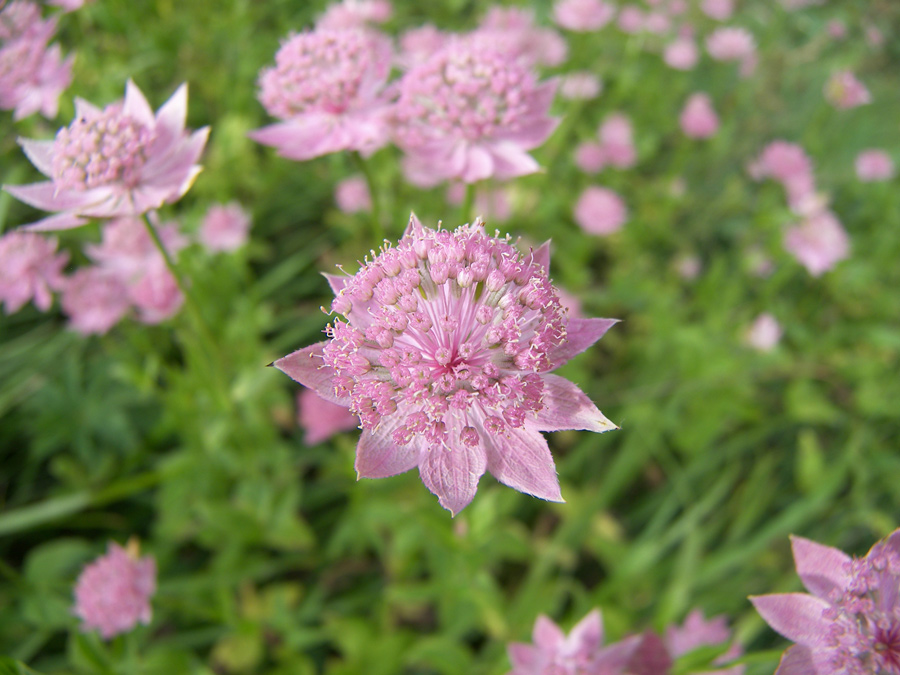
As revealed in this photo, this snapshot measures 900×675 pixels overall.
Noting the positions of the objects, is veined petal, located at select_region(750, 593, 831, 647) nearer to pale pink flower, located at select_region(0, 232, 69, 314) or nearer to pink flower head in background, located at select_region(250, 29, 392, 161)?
pink flower head in background, located at select_region(250, 29, 392, 161)

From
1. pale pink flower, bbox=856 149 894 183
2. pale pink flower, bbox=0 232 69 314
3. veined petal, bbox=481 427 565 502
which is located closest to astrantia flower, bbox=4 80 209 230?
pale pink flower, bbox=0 232 69 314

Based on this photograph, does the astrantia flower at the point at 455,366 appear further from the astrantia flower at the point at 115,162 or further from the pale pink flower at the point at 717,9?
the pale pink flower at the point at 717,9

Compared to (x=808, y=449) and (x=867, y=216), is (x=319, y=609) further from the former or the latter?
(x=867, y=216)

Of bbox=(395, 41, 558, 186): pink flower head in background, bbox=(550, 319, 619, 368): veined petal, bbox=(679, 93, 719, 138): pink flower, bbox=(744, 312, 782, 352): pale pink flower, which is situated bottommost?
bbox=(744, 312, 782, 352): pale pink flower

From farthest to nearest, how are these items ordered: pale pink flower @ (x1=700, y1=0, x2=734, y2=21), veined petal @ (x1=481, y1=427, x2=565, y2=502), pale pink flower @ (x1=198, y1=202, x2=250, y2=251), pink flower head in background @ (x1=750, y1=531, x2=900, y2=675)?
pale pink flower @ (x1=700, y1=0, x2=734, y2=21) < pale pink flower @ (x1=198, y1=202, x2=250, y2=251) < veined petal @ (x1=481, y1=427, x2=565, y2=502) < pink flower head in background @ (x1=750, y1=531, x2=900, y2=675)

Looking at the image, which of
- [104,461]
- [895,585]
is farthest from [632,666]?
[104,461]

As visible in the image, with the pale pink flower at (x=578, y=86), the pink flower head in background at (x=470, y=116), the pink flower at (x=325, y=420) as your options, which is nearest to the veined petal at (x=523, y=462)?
the pink flower head in background at (x=470, y=116)
